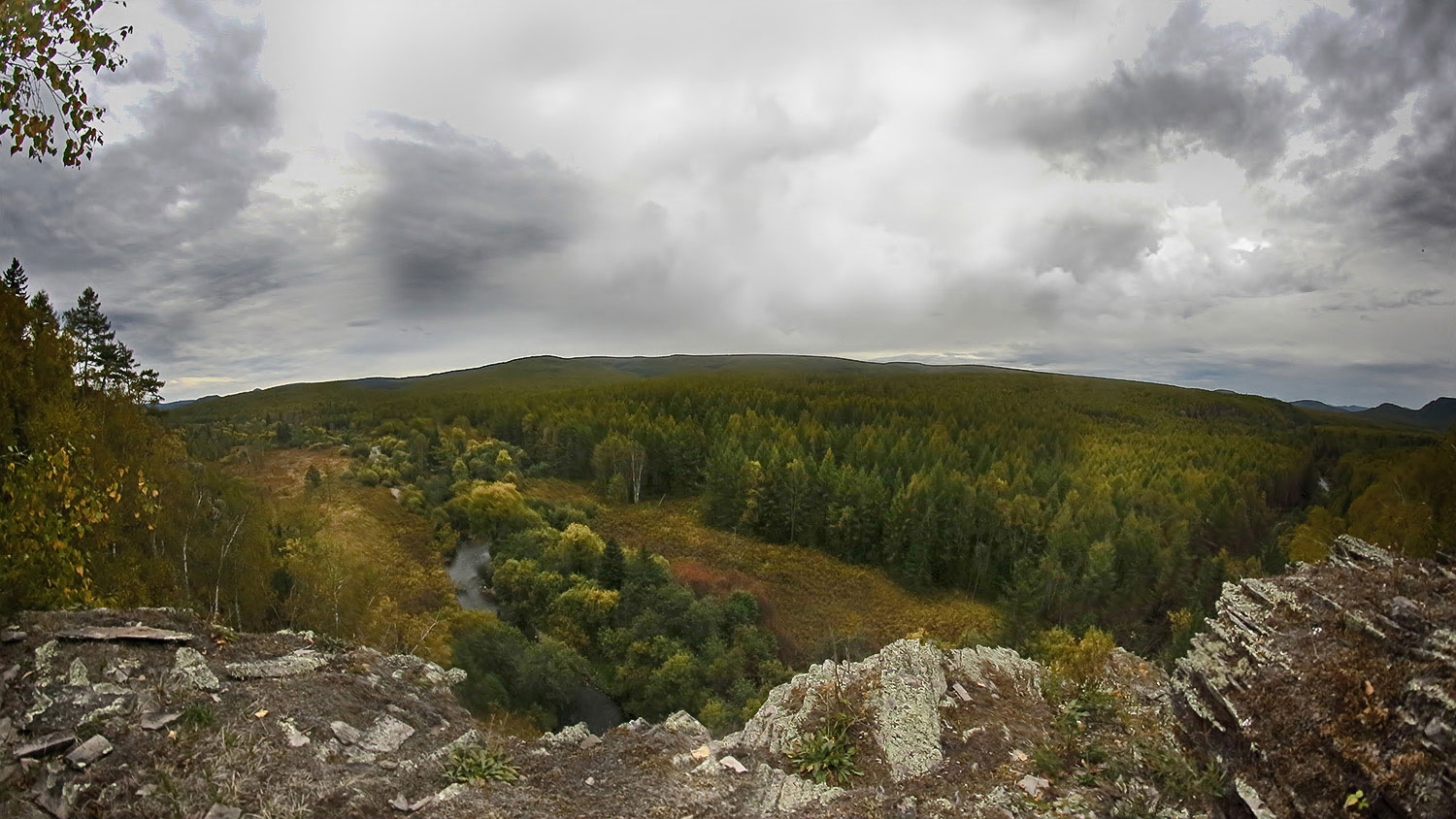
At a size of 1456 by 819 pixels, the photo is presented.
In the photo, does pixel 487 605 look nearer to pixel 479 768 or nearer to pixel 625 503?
pixel 625 503

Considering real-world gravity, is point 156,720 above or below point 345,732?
above

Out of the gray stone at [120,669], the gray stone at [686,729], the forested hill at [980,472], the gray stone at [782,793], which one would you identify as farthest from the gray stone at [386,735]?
the forested hill at [980,472]

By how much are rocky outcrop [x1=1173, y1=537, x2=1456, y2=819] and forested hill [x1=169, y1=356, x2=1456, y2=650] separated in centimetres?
686

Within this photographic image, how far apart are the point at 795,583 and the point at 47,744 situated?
43.3m

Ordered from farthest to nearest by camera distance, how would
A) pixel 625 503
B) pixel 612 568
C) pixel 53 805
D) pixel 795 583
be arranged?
pixel 625 503 < pixel 795 583 < pixel 612 568 < pixel 53 805

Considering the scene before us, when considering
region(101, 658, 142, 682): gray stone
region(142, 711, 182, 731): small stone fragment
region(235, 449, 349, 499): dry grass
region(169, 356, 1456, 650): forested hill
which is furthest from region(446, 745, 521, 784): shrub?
region(235, 449, 349, 499): dry grass

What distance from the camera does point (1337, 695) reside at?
7996 mm

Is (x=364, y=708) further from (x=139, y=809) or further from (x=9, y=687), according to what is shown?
(x=9, y=687)

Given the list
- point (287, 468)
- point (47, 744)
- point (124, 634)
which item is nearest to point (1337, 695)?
point (47, 744)

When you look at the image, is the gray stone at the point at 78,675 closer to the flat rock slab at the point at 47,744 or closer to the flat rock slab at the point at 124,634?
the flat rock slab at the point at 124,634

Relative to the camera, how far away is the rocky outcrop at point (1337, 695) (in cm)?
662

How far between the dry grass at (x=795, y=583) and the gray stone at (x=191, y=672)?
97.5 feet

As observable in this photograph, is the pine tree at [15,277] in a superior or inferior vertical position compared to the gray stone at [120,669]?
superior

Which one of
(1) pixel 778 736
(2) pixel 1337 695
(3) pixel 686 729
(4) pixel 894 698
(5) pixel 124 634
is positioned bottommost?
(3) pixel 686 729
